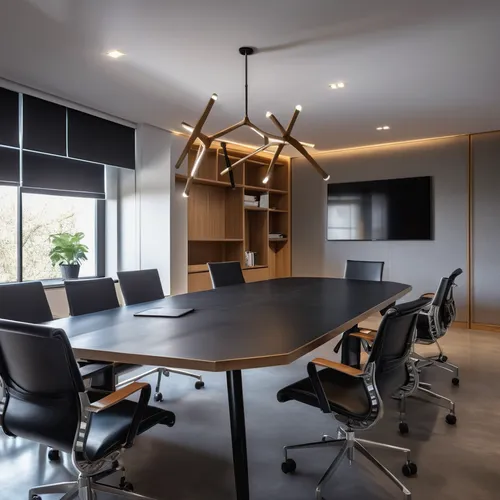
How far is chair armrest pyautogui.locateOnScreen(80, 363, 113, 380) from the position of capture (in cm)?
247

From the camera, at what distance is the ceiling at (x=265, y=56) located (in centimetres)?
273

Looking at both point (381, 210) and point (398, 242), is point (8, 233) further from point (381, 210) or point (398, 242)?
point (398, 242)

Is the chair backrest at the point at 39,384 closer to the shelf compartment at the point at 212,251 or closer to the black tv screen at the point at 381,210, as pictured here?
the shelf compartment at the point at 212,251

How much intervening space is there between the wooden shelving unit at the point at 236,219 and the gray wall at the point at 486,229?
286cm

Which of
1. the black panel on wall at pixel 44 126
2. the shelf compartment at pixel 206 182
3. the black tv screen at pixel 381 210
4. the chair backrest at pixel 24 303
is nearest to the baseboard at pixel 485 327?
the black tv screen at pixel 381 210

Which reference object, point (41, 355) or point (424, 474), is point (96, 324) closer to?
point (41, 355)

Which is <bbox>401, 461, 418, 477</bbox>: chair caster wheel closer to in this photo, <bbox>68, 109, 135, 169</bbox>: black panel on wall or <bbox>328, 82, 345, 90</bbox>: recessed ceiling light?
<bbox>328, 82, 345, 90</bbox>: recessed ceiling light

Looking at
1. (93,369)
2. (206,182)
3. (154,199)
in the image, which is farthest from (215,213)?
(93,369)

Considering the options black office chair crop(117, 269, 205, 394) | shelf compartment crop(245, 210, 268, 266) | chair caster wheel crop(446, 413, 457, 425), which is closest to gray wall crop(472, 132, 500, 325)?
shelf compartment crop(245, 210, 268, 266)

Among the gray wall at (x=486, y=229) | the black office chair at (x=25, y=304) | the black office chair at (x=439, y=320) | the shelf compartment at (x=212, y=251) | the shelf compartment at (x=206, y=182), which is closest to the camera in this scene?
the black office chair at (x=25, y=304)

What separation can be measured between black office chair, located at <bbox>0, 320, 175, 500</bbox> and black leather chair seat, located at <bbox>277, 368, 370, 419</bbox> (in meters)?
0.70

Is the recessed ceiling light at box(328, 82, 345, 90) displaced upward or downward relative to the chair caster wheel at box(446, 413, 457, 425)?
upward

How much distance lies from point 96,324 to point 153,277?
4.56 ft

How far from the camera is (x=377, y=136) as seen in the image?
6.07 metres
